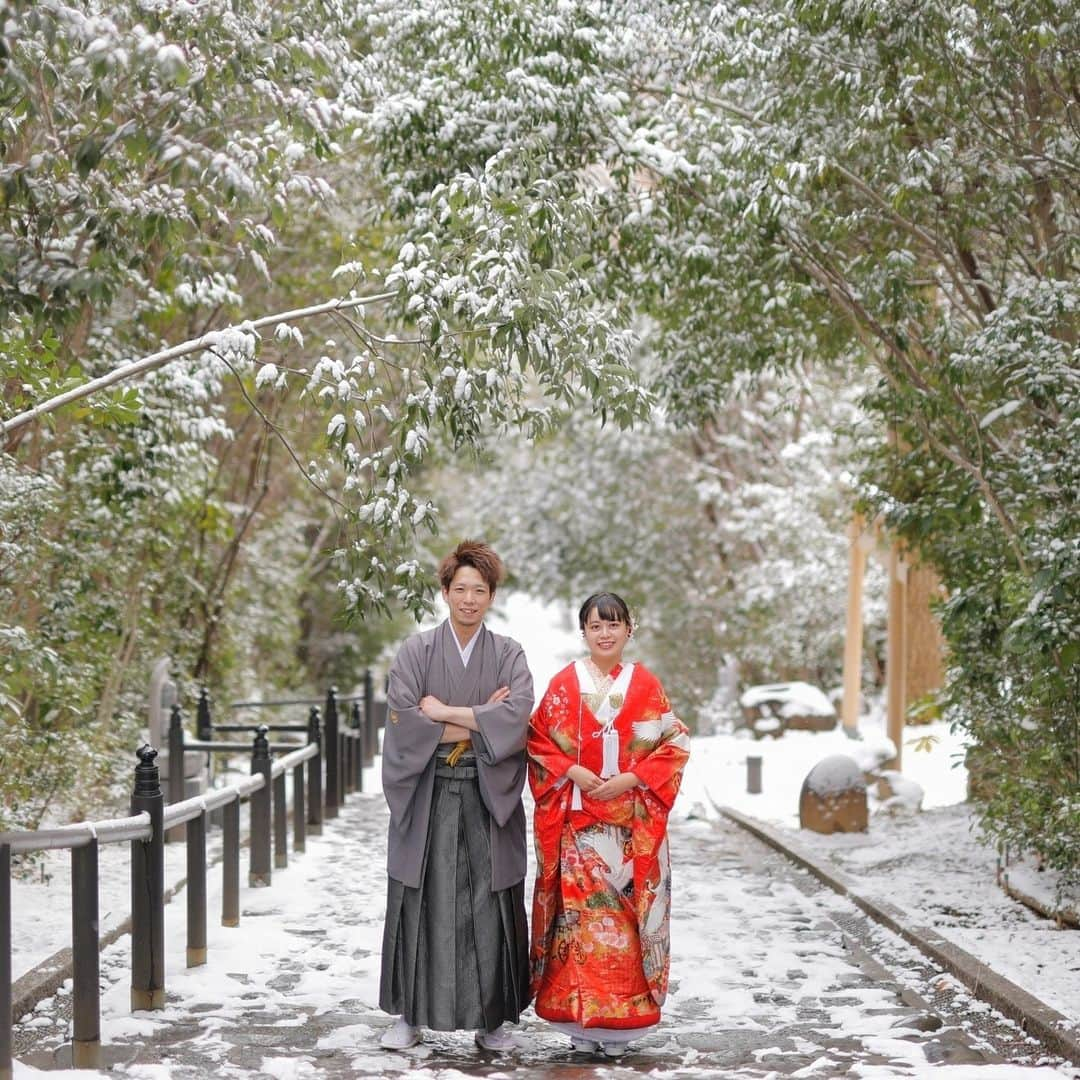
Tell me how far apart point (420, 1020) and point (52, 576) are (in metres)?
7.22

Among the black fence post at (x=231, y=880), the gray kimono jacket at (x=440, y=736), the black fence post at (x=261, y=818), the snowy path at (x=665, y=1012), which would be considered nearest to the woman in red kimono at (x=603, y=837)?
the gray kimono jacket at (x=440, y=736)

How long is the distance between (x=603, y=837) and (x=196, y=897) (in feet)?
7.46

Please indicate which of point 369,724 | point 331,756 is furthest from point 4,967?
point 369,724

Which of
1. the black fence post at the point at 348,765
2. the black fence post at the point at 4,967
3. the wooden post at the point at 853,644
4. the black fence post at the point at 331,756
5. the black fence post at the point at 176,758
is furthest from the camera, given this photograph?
the wooden post at the point at 853,644

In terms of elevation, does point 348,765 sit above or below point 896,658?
below

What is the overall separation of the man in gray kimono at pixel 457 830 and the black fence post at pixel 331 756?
7146mm

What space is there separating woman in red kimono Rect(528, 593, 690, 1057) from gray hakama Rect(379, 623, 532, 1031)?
13 centimetres

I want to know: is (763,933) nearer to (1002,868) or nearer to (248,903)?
(1002,868)

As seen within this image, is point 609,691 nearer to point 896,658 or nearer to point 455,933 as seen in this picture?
point 455,933

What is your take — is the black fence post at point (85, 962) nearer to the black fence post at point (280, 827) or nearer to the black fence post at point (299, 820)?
the black fence post at point (280, 827)

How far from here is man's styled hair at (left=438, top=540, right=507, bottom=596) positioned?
6.07 metres

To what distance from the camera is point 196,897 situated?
23.6ft

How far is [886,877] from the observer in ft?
32.8

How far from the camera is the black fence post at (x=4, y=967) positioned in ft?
16.0
